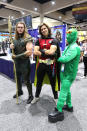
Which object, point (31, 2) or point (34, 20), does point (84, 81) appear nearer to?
point (31, 2)

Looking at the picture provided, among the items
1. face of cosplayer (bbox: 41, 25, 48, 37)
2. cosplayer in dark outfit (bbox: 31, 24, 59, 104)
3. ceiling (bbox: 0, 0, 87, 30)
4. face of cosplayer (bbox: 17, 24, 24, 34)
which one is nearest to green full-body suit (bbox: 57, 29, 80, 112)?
cosplayer in dark outfit (bbox: 31, 24, 59, 104)

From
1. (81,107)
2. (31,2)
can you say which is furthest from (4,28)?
(81,107)

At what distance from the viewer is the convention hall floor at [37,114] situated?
1537 millimetres

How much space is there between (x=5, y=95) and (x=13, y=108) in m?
0.58

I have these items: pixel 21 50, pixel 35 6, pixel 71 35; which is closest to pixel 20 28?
pixel 21 50

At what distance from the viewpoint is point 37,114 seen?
181 cm

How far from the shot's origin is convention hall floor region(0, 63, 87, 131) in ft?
5.04

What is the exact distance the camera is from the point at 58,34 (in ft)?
10.7

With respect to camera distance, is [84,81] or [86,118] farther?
[84,81]

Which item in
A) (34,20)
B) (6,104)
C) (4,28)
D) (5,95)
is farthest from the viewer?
(4,28)

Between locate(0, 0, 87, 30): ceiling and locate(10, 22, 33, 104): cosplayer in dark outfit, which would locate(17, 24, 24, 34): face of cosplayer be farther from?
locate(0, 0, 87, 30): ceiling

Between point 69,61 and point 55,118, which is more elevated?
point 69,61

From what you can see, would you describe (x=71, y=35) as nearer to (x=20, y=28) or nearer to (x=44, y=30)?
(x=44, y=30)

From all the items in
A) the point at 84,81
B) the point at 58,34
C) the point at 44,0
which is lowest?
the point at 84,81
